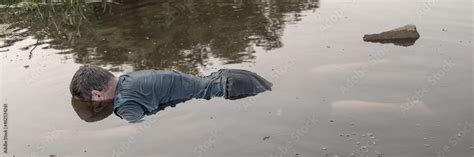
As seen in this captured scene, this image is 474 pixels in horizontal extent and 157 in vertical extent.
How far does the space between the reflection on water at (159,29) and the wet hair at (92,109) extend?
1.77 metres

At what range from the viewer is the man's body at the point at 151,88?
22.6 ft

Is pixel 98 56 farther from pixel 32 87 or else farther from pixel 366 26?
pixel 366 26

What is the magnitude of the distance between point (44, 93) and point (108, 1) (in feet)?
23.7

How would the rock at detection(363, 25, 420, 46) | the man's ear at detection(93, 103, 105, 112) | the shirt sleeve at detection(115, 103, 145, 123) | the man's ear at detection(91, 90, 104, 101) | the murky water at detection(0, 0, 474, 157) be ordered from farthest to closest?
1. the rock at detection(363, 25, 420, 46)
2. the man's ear at detection(93, 103, 105, 112)
3. the man's ear at detection(91, 90, 104, 101)
4. the shirt sleeve at detection(115, 103, 145, 123)
5. the murky water at detection(0, 0, 474, 157)

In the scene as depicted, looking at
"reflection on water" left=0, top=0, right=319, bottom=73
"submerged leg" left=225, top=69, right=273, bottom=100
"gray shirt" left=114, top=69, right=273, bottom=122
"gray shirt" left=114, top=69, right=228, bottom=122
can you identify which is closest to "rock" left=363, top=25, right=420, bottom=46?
"reflection on water" left=0, top=0, right=319, bottom=73

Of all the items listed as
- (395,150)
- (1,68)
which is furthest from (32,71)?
→ (395,150)

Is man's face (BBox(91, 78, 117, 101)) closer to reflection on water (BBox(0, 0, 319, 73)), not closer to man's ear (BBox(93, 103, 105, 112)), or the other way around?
man's ear (BBox(93, 103, 105, 112))

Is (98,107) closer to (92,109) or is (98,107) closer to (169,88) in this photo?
(92,109)

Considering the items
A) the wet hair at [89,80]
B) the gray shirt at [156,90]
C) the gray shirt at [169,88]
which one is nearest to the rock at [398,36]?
the gray shirt at [169,88]

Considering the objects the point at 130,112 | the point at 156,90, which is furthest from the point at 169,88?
the point at 130,112

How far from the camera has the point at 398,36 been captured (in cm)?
1005

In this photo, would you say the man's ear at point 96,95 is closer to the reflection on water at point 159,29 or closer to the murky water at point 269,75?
the murky water at point 269,75

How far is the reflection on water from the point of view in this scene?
10.1 meters

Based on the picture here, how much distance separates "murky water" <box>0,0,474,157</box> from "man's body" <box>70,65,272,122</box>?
0.50 ft
